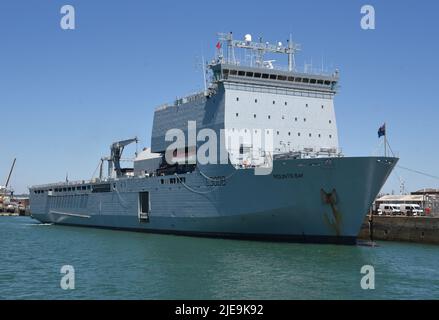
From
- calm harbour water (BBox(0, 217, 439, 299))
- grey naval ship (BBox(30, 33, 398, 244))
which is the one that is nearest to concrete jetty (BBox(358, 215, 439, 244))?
calm harbour water (BBox(0, 217, 439, 299))


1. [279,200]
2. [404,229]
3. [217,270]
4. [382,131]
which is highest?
[382,131]

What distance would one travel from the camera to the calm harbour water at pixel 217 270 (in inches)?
630

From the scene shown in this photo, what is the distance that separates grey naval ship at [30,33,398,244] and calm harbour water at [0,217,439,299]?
1.42 meters

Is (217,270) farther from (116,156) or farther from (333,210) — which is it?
(116,156)

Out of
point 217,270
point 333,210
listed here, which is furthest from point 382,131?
point 217,270

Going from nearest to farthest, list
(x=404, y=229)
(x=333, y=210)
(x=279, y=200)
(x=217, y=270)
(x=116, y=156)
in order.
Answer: (x=217, y=270) < (x=333, y=210) < (x=279, y=200) < (x=404, y=229) < (x=116, y=156)

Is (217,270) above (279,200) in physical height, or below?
below

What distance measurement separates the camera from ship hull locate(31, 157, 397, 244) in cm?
2577

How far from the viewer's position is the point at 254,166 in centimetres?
2916

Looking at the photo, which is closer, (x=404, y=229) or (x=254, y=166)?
(x=254, y=166)

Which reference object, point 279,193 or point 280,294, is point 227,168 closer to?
point 279,193

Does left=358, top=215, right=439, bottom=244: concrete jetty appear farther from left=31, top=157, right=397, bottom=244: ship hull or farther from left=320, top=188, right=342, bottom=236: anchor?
left=320, top=188, right=342, bottom=236: anchor

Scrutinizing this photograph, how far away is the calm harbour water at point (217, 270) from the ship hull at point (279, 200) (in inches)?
40.0

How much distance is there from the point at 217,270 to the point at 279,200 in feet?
27.1
